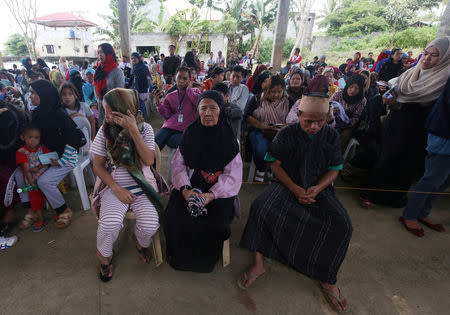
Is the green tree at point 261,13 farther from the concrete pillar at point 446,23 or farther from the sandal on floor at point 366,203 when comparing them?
the sandal on floor at point 366,203

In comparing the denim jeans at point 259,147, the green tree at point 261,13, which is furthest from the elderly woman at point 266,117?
the green tree at point 261,13

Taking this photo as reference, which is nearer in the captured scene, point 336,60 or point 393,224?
point 393,224

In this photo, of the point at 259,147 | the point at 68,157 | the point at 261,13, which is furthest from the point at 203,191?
the point at 261,13

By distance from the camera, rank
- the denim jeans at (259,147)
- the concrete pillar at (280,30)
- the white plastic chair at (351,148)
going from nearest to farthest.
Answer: the denim jeans at (259,147), the white plastic chair at (351,148), the concrete pillar at (280,30)

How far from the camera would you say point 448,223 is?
9.08ft

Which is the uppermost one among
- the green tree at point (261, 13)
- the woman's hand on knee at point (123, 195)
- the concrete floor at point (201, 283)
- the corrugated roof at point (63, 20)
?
the green tree at point (261, 13)

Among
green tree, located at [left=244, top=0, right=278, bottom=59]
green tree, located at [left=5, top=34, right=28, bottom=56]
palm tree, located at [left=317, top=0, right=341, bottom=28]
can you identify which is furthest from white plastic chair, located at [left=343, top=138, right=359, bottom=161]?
green tree, located at [left=5, top=34, right=28, bottom=56]

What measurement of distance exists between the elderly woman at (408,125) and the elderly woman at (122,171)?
8.69 ft

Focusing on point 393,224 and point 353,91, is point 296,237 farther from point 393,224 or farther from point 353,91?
point 353,91

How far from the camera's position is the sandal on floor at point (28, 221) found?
237 cm

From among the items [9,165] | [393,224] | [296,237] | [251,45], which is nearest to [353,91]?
[393,224]

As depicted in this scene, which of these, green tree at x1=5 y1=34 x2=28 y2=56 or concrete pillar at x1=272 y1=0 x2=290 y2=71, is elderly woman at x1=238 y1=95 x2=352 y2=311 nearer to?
concrete pillar at x1=272 y1=0 x2=290 y2=71

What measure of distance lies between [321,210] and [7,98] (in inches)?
159

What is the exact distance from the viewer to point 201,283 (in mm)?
1908
